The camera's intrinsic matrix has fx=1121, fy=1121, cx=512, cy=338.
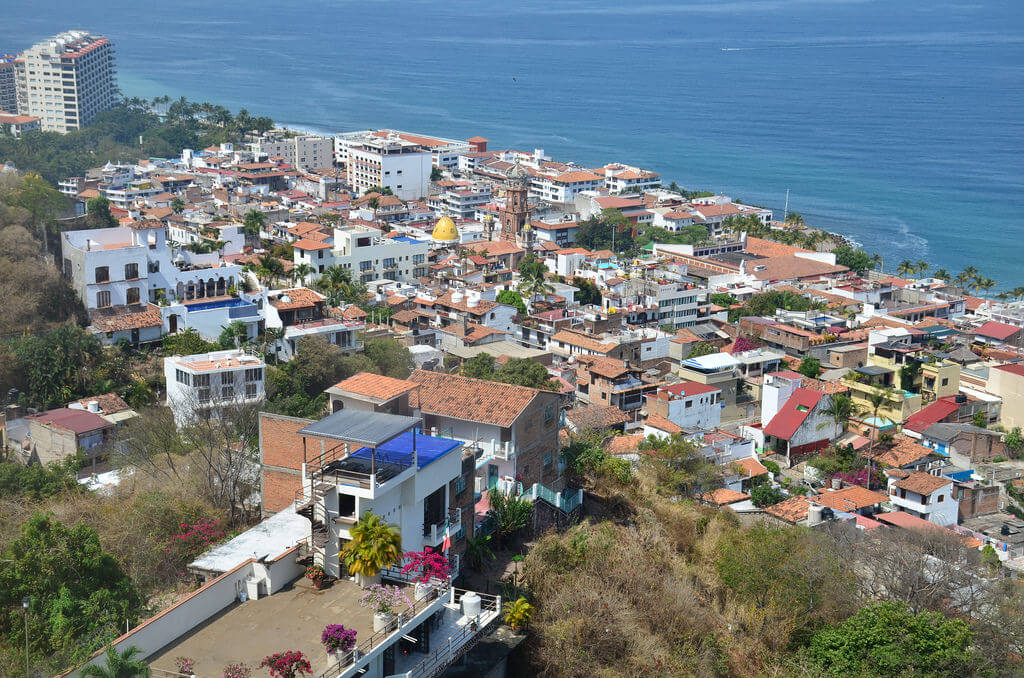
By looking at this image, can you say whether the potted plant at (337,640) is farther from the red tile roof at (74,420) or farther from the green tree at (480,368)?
the green tree at (480,368)

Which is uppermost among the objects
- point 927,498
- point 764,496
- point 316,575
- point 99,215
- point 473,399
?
point 99,215

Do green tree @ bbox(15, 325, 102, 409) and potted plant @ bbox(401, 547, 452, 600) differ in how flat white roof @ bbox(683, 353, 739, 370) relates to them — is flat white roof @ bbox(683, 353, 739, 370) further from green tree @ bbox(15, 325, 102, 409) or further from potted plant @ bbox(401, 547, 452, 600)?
potted plant @ bbox(401, 547, 452, 600)

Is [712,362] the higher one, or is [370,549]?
[370,549]

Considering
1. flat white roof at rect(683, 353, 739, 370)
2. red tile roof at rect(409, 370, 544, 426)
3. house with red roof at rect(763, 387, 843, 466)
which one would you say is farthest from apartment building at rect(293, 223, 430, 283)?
red tile roof at rect(409, 370, 544, 426)

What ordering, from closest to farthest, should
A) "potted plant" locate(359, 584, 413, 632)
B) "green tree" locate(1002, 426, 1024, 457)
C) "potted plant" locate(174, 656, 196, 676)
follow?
1. "potted plant" locate(174, 656, 196, 676)
2. "potted plant" locate(359, 584, 413, 632)
3. "green tree" locate(1002, 426, 1024, 457)

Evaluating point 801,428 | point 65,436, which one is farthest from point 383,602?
point 801,428

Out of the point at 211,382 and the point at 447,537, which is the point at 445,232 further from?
the point at 447,537
